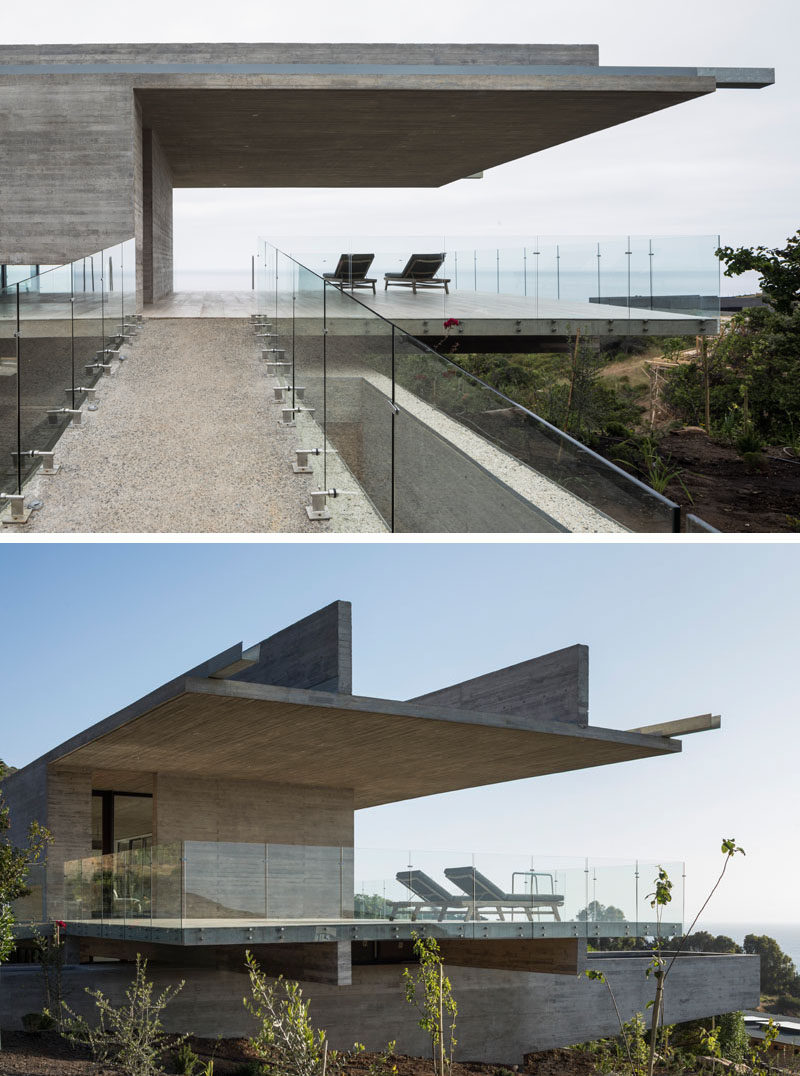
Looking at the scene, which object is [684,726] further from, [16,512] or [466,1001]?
[16,512]

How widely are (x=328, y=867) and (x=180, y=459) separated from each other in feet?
15.4

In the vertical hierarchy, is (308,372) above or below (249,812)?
above

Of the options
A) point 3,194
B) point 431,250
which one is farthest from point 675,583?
point 3,194

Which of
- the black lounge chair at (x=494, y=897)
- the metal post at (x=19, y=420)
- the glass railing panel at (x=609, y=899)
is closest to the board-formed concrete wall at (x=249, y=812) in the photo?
the black lounge chair at (x=494, y=897)

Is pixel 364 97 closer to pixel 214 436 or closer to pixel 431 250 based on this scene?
pixel 431 250

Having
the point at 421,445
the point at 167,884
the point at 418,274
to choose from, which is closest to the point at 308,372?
the point at 421,445

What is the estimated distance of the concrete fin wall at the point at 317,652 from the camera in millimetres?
→ 10289

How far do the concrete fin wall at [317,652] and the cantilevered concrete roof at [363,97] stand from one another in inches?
445

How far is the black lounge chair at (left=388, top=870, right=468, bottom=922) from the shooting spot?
11672 millimetres

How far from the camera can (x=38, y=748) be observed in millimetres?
60312

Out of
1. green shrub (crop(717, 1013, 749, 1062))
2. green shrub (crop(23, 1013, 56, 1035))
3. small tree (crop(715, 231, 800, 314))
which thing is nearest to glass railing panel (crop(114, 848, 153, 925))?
green shrub (crop(23, 1013, 56, 1035))

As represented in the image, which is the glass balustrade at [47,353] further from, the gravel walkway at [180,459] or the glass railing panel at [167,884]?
the glass railing panel at [167,884]

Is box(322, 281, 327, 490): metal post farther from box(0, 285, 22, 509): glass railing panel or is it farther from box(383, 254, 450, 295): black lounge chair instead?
box(383, 254, 450, 295): black lounge chair

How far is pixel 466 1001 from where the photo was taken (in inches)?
560
